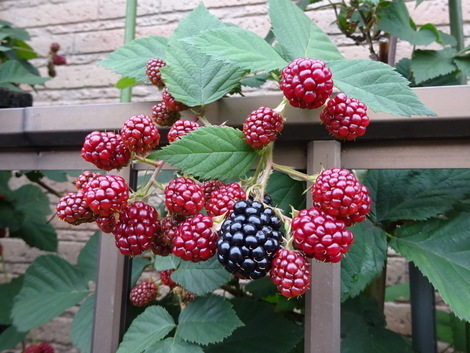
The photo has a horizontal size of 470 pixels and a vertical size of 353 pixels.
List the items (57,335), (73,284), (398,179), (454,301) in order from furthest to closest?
(57,335) < (73,284) < (398,179) < (454,301)

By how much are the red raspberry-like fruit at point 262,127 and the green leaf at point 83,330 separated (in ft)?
1.35

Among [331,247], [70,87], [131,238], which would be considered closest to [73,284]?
[131,238]

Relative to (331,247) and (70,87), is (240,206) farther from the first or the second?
(70,87)

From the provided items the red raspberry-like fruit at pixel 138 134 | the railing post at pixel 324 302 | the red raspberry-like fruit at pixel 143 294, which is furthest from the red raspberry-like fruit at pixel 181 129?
the red raspberry-like fruit at pixel 143 294

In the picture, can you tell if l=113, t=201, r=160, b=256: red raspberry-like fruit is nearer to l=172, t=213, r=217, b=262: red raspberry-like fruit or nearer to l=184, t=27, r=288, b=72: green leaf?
l=172, t=213, r=217, b=262: red raspberry-like fruit

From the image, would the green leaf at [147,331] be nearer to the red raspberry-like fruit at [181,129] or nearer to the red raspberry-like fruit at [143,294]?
the red raspberry-like fruit at [143,294]

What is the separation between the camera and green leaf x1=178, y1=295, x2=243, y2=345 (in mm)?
419

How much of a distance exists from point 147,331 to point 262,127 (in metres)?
0.27

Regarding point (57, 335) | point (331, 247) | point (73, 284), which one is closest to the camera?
point (331, 247)

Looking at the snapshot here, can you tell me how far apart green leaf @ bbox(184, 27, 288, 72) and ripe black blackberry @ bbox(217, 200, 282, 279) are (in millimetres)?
142

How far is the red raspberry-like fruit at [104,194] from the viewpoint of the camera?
0.33m

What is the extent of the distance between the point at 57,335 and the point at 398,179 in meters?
1.36

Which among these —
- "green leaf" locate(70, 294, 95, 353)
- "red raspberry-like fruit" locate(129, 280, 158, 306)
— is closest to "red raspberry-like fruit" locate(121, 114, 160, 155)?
"red raspberry-like fruit" locate(129, 280, 158, 306)

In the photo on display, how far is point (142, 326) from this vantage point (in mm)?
450
